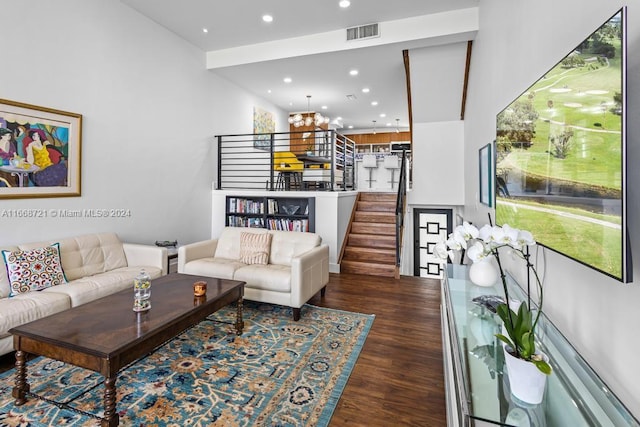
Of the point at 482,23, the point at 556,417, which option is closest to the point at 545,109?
the point at 556,417

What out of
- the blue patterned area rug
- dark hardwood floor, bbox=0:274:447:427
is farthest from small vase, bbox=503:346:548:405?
the blue patterned area rug

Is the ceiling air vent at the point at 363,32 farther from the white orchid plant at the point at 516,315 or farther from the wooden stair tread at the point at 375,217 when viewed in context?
the white orchid plant at the point at 516,315

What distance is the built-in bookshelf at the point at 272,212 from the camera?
5625mm

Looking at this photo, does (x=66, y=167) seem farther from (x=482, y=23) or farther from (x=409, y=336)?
(x=482, y=23)

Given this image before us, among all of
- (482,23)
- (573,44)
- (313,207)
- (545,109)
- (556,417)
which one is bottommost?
(556,417)

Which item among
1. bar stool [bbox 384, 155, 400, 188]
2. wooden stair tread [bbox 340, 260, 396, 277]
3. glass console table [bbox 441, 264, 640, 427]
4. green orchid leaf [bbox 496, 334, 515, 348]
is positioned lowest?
wooden stair tread [bbox 340, 260, 396, 277]

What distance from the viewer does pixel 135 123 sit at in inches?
175

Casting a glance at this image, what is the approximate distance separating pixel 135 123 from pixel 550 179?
4890mm

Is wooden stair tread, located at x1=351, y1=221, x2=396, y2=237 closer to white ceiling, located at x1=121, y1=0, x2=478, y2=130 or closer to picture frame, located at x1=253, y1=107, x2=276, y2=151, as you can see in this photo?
white ceiling, located at x1=121, y1=0, x2=478, y2=130

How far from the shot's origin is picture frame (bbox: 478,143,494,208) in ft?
9.49

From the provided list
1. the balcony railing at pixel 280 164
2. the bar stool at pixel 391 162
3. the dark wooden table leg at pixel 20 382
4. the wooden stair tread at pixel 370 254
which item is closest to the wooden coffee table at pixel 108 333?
the dark wooden table leg at pixel 20 382

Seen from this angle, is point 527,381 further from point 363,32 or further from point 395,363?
point 363,32

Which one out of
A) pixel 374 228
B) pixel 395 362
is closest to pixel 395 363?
pixel 395 362

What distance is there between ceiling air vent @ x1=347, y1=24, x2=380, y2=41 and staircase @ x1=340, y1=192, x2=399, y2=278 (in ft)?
10.6
